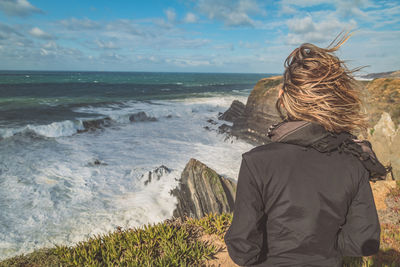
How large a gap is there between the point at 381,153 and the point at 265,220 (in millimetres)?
7728

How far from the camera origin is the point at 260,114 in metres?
14.8

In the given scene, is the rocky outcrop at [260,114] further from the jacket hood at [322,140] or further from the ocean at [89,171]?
the jacket hood at [322,140]

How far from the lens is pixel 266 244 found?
1616mm

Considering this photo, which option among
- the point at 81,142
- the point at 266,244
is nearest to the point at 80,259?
the point at 266,244

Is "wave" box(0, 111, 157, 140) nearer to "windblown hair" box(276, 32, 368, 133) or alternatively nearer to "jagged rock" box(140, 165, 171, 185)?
"jagged rock" box(140, 165, 171, 185)

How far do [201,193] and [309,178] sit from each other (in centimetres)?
598

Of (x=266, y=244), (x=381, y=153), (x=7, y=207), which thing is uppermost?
(x=266, y=244)

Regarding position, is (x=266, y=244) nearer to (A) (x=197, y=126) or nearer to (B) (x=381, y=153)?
(B) (x=381, y=153)

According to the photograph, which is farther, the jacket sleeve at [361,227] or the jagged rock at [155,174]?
the jagged rock at [155,174]

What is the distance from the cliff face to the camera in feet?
46.2

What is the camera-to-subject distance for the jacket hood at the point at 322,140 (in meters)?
1.42

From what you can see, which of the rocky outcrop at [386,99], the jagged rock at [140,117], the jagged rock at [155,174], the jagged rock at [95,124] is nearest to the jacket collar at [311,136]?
the rocky outcrop at [386,99]

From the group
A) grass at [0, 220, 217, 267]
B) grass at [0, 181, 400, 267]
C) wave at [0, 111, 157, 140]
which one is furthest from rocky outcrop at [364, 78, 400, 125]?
wave at [0, 111, 157, 140]

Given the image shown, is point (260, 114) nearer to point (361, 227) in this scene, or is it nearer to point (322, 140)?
point (361, 227)
